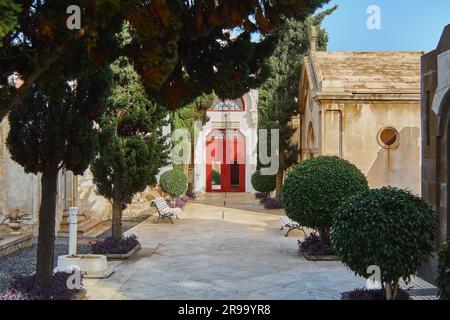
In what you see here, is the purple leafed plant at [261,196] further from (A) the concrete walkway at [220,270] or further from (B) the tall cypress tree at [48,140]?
(B) the tall cypress tree at [48,140]

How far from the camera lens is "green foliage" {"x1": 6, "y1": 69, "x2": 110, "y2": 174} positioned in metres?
7.69

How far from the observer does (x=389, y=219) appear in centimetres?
678

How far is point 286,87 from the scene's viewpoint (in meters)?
24.8

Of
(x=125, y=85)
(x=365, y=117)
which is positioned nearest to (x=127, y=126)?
(x=125, y=85)

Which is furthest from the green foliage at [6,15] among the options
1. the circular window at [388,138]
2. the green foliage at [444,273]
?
the circular window at [388,138]

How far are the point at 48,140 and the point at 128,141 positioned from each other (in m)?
4.73

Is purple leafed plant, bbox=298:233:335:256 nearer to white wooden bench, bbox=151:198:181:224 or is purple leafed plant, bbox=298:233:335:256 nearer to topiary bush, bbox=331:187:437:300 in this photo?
topiary bush, bbox=331:187:437:300

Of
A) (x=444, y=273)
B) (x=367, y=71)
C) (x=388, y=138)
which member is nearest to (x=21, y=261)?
(x=444, y=273)

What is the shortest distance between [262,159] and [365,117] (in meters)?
8.25

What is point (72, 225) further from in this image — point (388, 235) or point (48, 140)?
point (388, 235)

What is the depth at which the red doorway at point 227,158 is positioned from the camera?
Result: 3219cm

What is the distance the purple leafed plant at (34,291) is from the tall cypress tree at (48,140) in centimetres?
15
